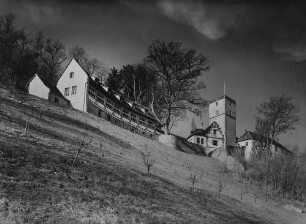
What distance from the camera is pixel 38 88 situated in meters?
47.5

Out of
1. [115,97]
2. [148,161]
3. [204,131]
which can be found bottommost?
[148,161]

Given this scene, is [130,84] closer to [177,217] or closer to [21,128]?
[21,128]

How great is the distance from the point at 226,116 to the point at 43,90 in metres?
35.5

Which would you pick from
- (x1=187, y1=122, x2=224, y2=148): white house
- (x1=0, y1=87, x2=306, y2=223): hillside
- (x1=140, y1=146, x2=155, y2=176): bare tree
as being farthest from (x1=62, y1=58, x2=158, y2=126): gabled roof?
(x1=0, y1=87, x2=306, y2=223): hillside

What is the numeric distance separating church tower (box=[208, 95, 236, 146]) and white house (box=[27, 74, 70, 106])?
3231 cm

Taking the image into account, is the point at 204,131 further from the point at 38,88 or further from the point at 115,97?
the point at 38,88

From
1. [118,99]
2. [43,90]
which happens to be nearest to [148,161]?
[43,90]

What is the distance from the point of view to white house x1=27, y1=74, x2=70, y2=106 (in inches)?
1839

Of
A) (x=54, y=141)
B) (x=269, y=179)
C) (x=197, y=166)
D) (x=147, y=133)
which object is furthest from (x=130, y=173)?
(x=147, y=133)

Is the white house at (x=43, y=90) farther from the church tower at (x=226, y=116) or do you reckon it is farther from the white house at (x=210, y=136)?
the church tower at (x=226, y=116)

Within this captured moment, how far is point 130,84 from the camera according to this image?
66.7 metres

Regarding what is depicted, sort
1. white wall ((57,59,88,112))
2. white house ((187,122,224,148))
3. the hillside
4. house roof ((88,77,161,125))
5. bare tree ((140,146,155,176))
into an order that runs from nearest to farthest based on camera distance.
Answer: the hillside
bare tree ((140,146,155,176))
white wall ((57,59,88,112))
house roof ((88,77,161,125))
white house ((187,122,224,148))

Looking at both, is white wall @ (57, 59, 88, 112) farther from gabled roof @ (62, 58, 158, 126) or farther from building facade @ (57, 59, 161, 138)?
gabled roof @ (62, 58, 158, 126)

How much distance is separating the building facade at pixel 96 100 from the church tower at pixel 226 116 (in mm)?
16834
